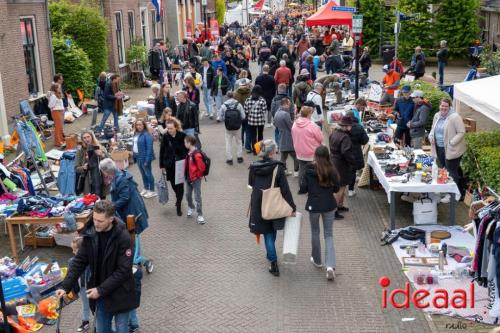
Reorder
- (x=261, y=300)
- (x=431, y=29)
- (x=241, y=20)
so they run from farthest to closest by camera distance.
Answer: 1. (x=241, y=20)
2. (x=431, y=29)
3. (x=261, y=300)

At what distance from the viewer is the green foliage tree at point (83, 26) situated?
22.6m

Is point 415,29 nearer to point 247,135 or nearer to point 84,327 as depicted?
point 247,135

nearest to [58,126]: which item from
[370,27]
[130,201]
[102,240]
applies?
[130,201]

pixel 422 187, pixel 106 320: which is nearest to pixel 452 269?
pixel 422 187

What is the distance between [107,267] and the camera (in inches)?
239

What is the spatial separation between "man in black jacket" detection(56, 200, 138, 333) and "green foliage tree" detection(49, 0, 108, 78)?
1783cm

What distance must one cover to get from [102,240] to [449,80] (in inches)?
921

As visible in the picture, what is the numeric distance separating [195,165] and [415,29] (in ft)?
77.2

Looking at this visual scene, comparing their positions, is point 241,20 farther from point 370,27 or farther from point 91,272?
point 91,272

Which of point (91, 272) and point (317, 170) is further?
point (317, 170)

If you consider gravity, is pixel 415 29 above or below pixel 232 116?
above

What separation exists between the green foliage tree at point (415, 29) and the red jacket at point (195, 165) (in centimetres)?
2288

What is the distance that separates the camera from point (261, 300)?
26.6 feet

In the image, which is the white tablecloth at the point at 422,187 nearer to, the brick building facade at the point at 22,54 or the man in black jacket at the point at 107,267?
the man in black jacket at the point at 107,267
